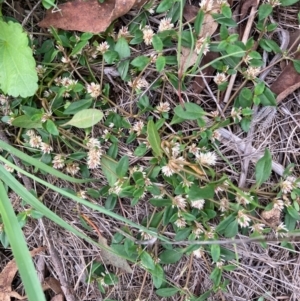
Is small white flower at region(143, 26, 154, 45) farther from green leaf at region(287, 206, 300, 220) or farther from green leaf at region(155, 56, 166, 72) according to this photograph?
green leaf at region(287, 206, 300, 220)

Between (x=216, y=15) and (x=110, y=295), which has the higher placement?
(x=216, y=15)

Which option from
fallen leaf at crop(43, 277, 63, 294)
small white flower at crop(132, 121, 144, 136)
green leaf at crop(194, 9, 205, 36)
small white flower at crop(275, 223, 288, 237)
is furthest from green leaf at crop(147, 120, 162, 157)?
fallen leaf at crop(43, 277, 63, 294)

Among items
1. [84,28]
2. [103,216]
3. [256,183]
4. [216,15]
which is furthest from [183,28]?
[103,216]

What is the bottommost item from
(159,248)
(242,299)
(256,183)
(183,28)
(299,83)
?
(242,299)

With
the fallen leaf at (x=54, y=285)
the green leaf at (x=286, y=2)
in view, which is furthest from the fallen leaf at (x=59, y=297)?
the green leaf at (x=286, y=2)

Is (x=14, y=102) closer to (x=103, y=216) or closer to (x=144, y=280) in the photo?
(x=103, y=216)

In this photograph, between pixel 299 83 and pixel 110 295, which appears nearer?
pixel 299 83
